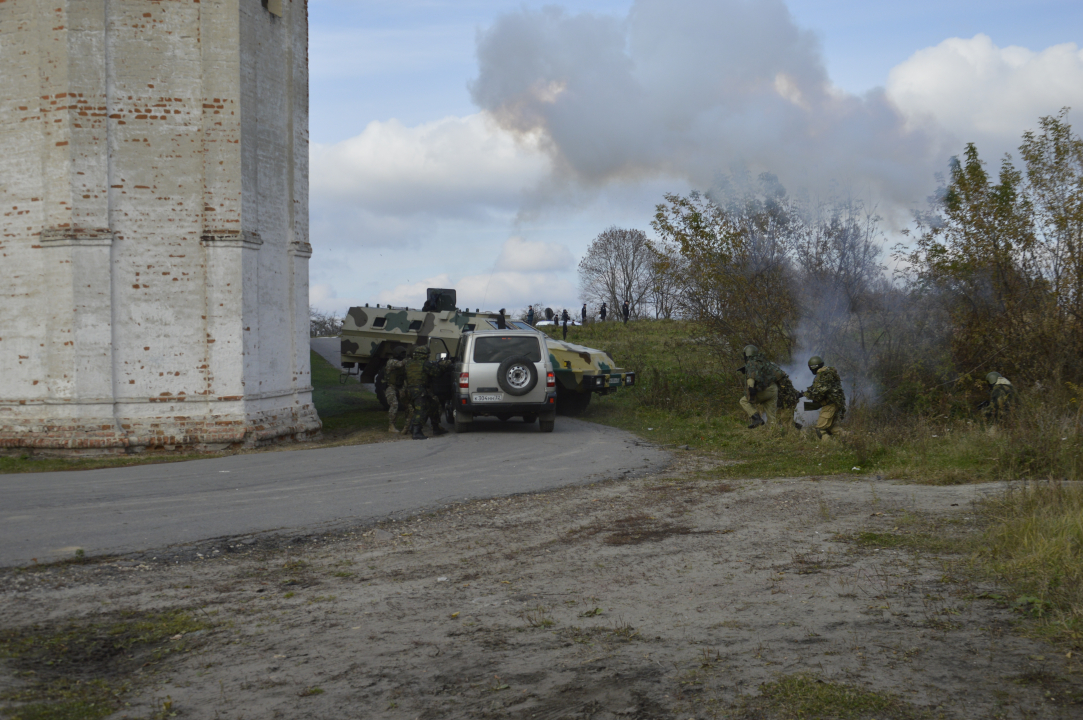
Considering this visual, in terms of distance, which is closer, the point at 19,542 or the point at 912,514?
the point at 19,542

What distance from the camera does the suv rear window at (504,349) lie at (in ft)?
49.7

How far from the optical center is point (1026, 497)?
7.36 m

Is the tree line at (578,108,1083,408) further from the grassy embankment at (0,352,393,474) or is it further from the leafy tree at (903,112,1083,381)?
the grassy embankment at (0,352,393,474)

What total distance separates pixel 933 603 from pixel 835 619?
0.75m

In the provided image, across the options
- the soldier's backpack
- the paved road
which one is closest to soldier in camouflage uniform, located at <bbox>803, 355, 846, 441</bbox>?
the soldier's backpack

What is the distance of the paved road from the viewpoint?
25.3 ft

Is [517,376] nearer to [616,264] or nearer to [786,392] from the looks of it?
[786,392]

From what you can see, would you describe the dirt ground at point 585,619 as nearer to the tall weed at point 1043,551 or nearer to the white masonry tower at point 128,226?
the tall weed at point 1043,551

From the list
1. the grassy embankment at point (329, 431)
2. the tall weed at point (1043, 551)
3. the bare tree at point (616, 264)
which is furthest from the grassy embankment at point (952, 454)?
the bare tree at point (616, 264)

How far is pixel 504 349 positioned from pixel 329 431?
403 cm

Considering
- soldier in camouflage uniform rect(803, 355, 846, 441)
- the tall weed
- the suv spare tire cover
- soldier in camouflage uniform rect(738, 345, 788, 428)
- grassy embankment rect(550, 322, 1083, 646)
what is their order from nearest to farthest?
the tall weed → grassy embankment rect(550, 322, 1083, 646) → soldier in camouflage uniform rect(803, 355, 846, 441) → soldier in camouflage uniform rect(738, 345, 788, 428) → the suv spare tire cover

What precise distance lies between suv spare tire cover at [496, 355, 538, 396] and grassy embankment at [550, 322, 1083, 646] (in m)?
2.36

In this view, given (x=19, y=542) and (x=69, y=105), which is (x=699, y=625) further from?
(x=69, y=105)

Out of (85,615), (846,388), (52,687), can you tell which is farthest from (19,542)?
(846,388)
